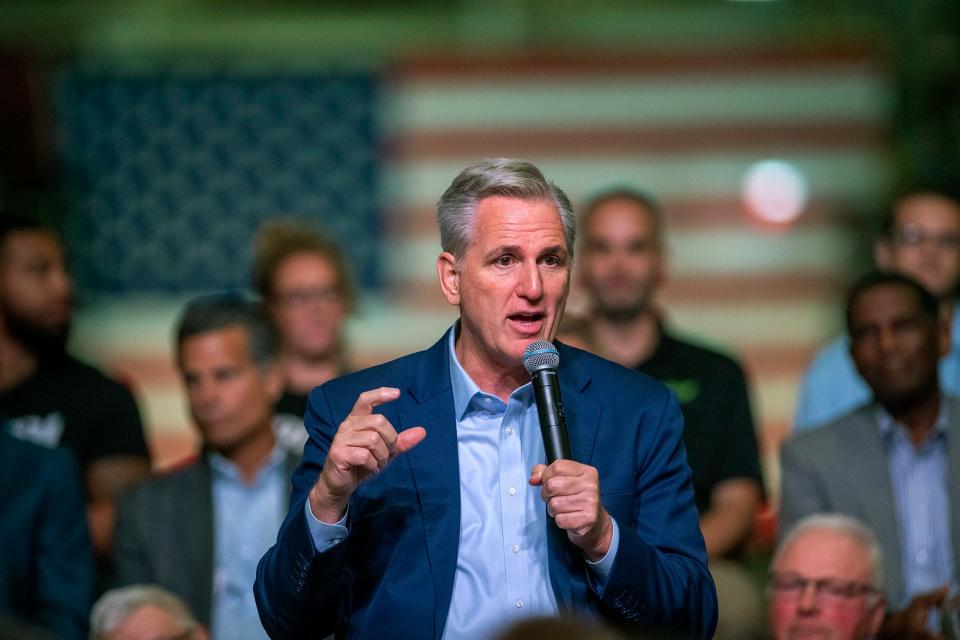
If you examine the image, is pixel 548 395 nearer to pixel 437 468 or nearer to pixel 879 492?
pixel 437 468

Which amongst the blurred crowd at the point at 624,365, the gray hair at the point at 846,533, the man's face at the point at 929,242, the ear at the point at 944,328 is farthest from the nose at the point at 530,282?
the man's face at the point at 929,242

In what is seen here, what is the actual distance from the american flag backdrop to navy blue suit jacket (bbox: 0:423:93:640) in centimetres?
266

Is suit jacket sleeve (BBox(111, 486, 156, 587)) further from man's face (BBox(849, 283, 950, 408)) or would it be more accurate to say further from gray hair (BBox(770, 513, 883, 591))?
man's face (BBox(849, 283, 950, 408))

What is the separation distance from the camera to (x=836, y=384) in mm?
4324

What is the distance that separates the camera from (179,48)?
673 cm

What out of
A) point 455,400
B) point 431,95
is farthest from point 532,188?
point 431,95

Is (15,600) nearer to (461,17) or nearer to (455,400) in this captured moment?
(455,400)

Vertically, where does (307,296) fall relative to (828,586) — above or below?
above

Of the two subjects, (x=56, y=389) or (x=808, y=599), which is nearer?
(x=808, y=599)

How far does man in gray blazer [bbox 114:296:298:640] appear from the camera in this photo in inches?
141

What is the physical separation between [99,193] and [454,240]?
449 centimetres

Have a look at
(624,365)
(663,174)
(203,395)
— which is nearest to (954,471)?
(624,365)

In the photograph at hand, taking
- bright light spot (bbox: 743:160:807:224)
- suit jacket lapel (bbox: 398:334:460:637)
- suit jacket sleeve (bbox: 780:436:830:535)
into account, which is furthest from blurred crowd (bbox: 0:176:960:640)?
bright light spot (bbox: 743:160:807:224)

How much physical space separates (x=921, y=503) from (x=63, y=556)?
6.94 ft
